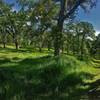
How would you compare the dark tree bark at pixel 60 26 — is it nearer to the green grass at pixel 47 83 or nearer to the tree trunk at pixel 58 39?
the tree trunk at pixel 58 39

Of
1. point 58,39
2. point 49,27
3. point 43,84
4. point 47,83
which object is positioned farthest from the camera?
point 49,27

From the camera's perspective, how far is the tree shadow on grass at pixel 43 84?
13266mm

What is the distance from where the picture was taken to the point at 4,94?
1276cm

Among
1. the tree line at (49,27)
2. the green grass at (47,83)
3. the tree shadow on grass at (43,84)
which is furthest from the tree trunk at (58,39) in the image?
the tree shadow on grass at (43,84)

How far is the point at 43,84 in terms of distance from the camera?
633 inches

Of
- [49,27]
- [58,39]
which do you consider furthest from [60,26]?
[49,27]

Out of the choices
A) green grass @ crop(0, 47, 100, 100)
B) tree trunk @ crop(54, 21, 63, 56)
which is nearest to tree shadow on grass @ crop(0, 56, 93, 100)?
green grass @ crop(0, 47, 100, 100)

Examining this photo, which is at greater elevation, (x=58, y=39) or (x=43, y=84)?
(x=58, y=39)

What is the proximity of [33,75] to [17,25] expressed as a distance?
79.0 meters

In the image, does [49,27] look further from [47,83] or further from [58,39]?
[47,83]

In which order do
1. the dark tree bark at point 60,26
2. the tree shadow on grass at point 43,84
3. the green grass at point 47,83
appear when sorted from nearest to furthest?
the tree shadow on grass at point 43,84 → the green grass at point 47,83 → the dark tree bark at point 60,26

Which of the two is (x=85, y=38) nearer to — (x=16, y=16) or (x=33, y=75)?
(x=16, y=16)


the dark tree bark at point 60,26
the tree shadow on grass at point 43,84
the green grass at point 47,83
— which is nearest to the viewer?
the tree shadow on grass at point 43,84

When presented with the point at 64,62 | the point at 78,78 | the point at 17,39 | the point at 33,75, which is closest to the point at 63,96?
the point at 33,75
